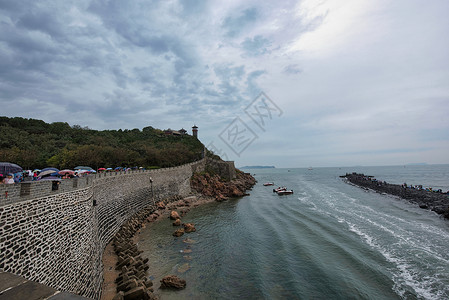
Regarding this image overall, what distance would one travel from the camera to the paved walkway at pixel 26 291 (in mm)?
2295

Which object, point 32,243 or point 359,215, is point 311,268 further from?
point 359,215

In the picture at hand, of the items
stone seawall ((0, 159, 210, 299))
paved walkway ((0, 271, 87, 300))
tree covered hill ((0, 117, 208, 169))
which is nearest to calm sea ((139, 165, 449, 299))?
stone seawall ((0, 159, 210, 299))

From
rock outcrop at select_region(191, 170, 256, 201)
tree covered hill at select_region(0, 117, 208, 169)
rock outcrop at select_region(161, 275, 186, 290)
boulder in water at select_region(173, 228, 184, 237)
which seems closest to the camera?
rock outcrop at select_region(161, 275, 186, 290)

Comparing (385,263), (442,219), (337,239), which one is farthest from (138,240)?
(442,219)

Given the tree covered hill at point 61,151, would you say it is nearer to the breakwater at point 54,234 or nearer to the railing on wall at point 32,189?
the breakwater at point 54,234

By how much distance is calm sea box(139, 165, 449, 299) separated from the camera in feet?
40.1

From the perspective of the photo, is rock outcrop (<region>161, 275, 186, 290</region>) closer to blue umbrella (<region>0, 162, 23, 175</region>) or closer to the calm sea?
the calm sea

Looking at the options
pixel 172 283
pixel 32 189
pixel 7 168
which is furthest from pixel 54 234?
pixel 7 168

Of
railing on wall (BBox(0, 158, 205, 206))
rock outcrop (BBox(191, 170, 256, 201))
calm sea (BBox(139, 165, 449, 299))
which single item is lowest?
calm sea (BBox(139, 165, 449, 299))

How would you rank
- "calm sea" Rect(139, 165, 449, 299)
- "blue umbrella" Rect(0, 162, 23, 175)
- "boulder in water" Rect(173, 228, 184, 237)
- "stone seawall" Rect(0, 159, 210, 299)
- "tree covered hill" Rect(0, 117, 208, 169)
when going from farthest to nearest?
"tree covered hill" Rect(0, 117, 208, 169) → "boulder in water" Rect(173, 228, 184, 237) → "blue umbrella" Rect(0, 162, 23, 175) → "calm sea" Rect(139, 165, 449, 299) → "stone seawall" Rect(0, 159, 210, 299)

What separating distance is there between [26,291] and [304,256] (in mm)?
17544

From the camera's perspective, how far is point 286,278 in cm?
1329

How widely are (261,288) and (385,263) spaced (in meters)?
10.1

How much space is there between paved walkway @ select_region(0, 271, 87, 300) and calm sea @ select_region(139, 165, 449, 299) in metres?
10.3
